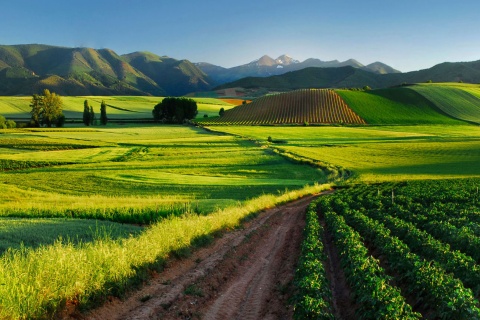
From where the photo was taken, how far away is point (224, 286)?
13.3 metres

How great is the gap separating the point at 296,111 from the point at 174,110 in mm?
38769

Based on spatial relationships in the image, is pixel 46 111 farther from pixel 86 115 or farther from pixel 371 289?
pixel 371 289

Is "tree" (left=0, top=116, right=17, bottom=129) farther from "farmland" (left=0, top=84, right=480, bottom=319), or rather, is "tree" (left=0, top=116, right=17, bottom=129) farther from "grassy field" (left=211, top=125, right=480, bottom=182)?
"grassy field" (left=211, top=125, right=480, bottom=182)

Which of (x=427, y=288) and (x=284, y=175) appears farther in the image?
(x=284, y=175)

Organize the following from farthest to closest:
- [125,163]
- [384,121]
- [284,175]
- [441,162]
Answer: [384,121]
[441,162]
[125,163]
[284,175]

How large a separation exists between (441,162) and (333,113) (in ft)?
223

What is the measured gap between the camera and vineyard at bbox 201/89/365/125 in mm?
121812

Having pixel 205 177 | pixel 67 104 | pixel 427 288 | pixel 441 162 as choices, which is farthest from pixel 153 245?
pixel 67 104

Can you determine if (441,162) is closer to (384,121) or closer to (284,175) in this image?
(284,175)

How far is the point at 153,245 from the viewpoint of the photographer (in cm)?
1459

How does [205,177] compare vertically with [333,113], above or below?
below

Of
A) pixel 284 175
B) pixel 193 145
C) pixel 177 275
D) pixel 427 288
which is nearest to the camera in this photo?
pixel 427 288

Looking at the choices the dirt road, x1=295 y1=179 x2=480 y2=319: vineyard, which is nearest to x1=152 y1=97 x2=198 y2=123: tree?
x1=295 y1=179 x2=480 y2=319: vineyard

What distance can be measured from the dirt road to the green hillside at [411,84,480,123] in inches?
4751
